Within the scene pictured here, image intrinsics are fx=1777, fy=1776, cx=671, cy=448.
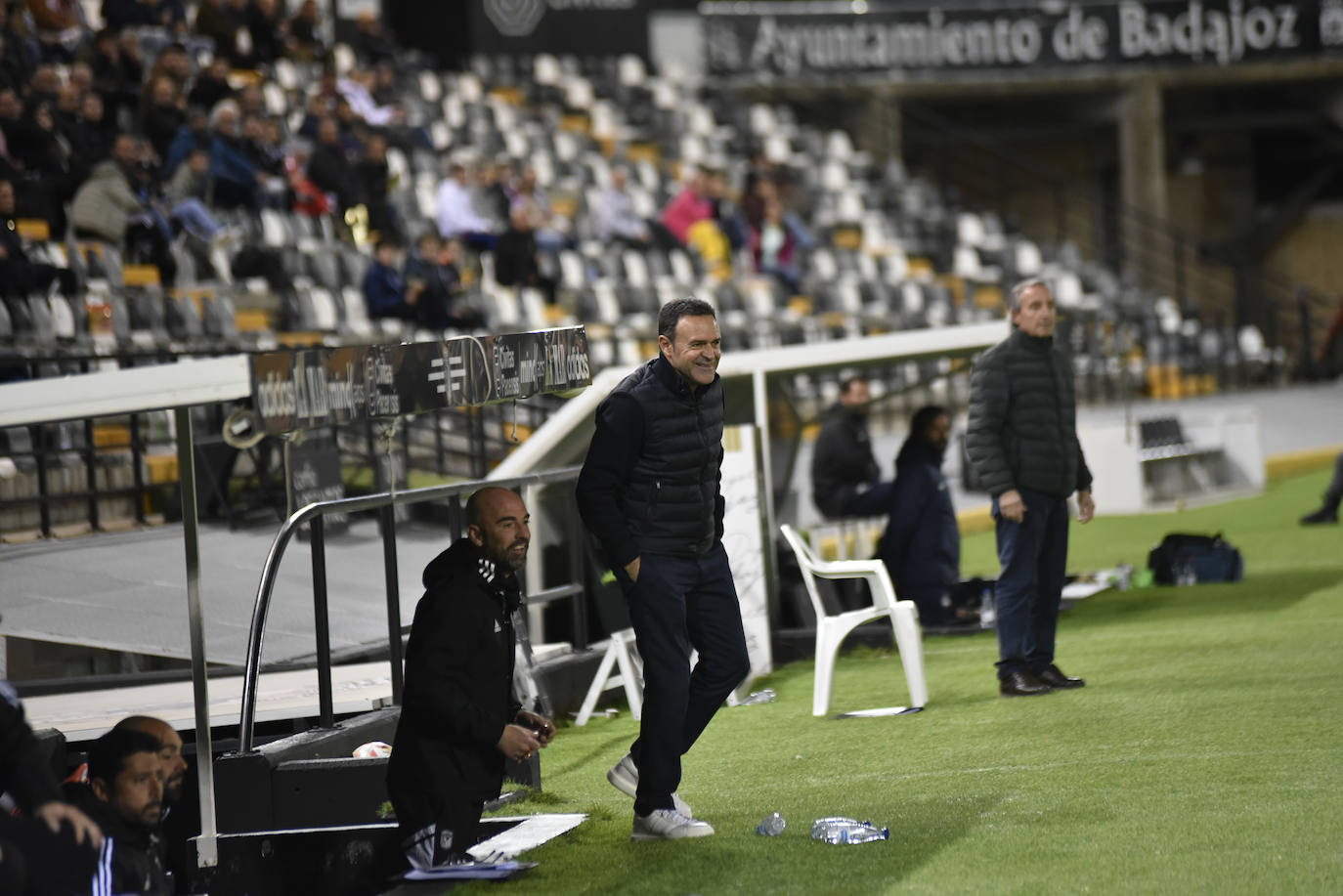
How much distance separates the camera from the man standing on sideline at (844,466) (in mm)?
11164

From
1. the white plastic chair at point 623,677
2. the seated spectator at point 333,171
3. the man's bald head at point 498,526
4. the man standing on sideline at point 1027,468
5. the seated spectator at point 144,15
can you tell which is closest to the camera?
the man's bald head at point 498,526

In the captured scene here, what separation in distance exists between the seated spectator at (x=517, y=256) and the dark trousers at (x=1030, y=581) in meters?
10.4

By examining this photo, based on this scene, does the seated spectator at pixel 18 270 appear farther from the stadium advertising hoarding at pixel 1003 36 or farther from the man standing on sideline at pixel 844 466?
the stadium advertising hoarding at pixel 1003 36

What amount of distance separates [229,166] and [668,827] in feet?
37.0

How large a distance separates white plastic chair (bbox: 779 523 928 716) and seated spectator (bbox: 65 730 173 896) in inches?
156

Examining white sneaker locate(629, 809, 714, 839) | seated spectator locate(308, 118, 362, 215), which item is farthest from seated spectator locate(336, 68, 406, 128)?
white sneaker locate(629, 809, 714, 839)

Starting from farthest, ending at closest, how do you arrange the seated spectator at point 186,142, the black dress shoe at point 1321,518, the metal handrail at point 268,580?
the seated spectator at point 186,142, the black dress shoe at point 1321,518, the metal handrail at point 268,580

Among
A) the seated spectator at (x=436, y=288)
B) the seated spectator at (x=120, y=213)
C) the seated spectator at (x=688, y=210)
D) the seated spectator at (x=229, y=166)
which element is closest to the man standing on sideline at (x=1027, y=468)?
the seated spectator at (x=436, y=288)

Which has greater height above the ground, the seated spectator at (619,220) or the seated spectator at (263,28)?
the seated spectator at (263,28)

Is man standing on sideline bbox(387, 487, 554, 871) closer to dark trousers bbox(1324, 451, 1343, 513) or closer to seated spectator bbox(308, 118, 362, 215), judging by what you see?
dark trousers bbox(1324, 451, 1343, 513)

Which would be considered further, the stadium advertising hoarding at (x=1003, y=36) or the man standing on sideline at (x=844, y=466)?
the stadium advertising hoarding at (x=1003, y=36)

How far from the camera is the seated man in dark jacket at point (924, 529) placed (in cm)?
1005

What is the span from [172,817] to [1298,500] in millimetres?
12733

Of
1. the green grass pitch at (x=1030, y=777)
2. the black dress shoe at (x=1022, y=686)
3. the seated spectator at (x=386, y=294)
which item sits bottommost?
the green grass pitch at (x=1030, y=777)
